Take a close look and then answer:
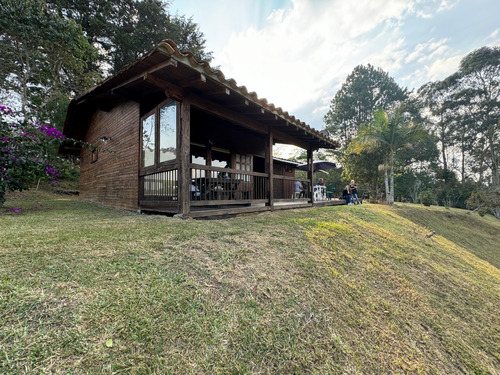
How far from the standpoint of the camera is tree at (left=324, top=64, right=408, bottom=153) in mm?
31812

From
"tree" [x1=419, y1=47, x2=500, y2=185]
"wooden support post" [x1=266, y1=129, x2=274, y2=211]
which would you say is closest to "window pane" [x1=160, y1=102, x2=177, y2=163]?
"wooden support post" [x1=266, y1=129, x2=274, y2=211]

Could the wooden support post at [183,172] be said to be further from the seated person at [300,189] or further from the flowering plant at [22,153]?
the seated person at [300,189]

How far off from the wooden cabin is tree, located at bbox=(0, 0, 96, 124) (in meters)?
2.78

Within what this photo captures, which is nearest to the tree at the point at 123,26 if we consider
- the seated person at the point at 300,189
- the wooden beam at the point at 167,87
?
the seated person at the point at 300,189

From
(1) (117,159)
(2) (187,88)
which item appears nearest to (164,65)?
(2) (187,88)

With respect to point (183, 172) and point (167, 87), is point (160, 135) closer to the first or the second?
point (167, 87)

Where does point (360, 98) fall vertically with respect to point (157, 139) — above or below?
above

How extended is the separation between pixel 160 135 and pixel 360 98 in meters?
35.0

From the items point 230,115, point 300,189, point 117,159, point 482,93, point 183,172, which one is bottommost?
point 300,189

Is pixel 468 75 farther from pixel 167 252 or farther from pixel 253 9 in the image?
pixel 167 252

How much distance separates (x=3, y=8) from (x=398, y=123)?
722 inches

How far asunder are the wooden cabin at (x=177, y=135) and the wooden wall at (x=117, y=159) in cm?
3

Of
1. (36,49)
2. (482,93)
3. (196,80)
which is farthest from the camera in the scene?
(482,93)

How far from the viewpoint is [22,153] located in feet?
15.2
